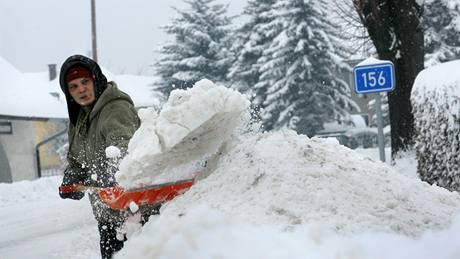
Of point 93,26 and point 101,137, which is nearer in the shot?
point 101,137

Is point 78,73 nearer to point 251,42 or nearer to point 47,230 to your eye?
point 47,230

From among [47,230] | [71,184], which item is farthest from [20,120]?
[71,184]

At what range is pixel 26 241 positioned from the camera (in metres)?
8.17

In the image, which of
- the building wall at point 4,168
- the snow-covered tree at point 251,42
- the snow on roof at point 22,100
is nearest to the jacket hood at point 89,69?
the snow on roof at point 22,100

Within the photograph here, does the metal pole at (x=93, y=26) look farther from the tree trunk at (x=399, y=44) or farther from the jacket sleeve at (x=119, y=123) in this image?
the jacket sleeve at (x=119, y=123)

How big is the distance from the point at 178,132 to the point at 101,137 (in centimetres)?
92

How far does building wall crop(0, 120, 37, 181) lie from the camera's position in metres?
19.6

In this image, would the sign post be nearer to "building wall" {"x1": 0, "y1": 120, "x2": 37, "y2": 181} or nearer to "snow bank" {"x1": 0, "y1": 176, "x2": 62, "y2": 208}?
"snow bank" {"x1": 0, "y1": 176, "x2": 62, "y2": 208}

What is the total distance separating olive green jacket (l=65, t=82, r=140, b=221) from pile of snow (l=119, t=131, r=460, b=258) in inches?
26.7

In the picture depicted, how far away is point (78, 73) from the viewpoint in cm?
359

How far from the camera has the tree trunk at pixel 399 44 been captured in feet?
34.0

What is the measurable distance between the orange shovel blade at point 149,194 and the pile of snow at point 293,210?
0.16m

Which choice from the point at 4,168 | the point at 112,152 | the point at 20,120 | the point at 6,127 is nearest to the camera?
the point at 112,152

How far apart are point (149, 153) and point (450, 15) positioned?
27151mm
